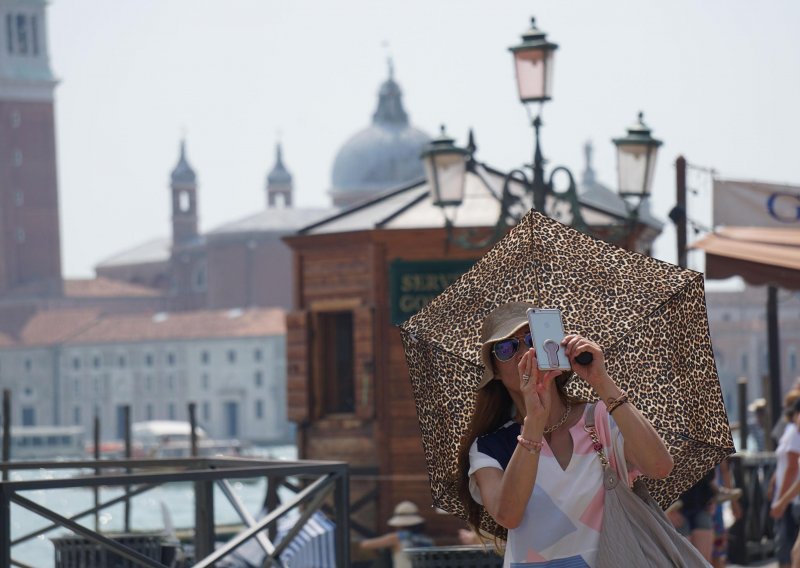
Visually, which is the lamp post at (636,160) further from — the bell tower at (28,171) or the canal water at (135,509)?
the bell tower at (28,171)

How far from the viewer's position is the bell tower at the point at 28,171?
112938mm

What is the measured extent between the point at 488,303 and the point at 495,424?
1.31 ft

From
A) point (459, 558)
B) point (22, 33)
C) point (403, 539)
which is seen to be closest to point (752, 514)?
point (403, 539)

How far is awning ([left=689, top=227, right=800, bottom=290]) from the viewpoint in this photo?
1055 cm

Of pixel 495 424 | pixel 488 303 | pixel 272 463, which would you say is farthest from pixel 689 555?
pixel 272 463

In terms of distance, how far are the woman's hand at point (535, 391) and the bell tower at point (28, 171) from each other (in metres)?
112

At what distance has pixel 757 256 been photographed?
10.8m

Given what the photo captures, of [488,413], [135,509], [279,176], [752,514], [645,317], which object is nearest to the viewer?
[488,413]

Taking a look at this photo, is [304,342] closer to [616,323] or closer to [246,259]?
[616,323]

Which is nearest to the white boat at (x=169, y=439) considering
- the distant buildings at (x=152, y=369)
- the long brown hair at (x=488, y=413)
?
the distant buildings at (x=152, y=369)

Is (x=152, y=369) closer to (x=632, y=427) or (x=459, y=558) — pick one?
(x=459, y=558)

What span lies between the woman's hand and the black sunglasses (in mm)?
144

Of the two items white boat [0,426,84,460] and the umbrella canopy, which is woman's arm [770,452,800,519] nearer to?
the umbrella canopy

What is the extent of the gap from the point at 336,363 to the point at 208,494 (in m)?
11.8
